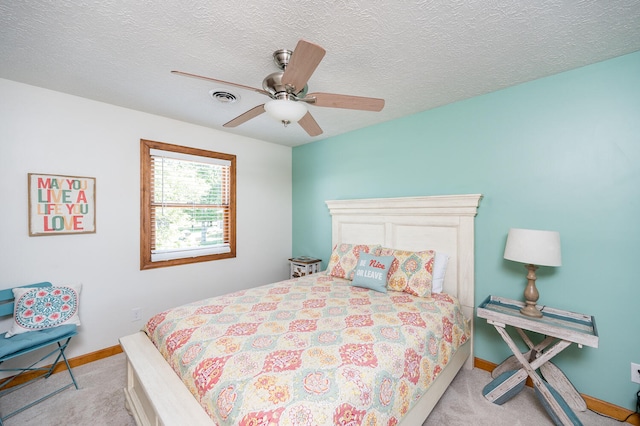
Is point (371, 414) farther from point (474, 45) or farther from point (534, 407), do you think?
point (474, 45)

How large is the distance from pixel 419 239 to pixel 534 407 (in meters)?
1.50

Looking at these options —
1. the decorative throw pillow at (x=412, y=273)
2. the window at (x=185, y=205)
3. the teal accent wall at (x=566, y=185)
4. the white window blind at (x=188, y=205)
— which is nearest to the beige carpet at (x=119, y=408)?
the teal accent wall at (x=566, y=185)

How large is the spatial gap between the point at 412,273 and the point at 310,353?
1355 mm

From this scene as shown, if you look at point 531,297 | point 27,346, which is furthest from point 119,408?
point 531,297

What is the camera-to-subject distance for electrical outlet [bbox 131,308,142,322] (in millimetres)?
2725

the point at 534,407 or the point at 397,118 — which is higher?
the point at 397,118

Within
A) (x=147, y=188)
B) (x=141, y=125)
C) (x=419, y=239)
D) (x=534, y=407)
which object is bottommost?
(x=534, y=407)

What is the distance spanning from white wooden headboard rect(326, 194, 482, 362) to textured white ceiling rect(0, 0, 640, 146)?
3.45ft

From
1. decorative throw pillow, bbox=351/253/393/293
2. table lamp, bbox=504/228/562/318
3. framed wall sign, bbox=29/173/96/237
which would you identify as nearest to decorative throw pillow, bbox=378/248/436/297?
decorative throw pillow, bbox=351/253/393/293

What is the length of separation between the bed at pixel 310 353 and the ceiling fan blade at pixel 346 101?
134cm

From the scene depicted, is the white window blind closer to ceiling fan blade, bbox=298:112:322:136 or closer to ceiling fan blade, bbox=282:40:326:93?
ceiling fan blade, bbox=298:112:322:136

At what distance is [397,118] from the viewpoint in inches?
116

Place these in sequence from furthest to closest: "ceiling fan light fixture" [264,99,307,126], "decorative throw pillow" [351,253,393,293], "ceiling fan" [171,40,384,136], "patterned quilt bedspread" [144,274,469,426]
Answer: "decorative throw pillow" [351,253,393,293]
"ceiling fan light fixture" [264,99,307,126]
"ceiling fan" [171,40,384,136]
"patterned quilt bedspread" [144,274,469,426]

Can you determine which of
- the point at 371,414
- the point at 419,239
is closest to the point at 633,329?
the point at 419,239
